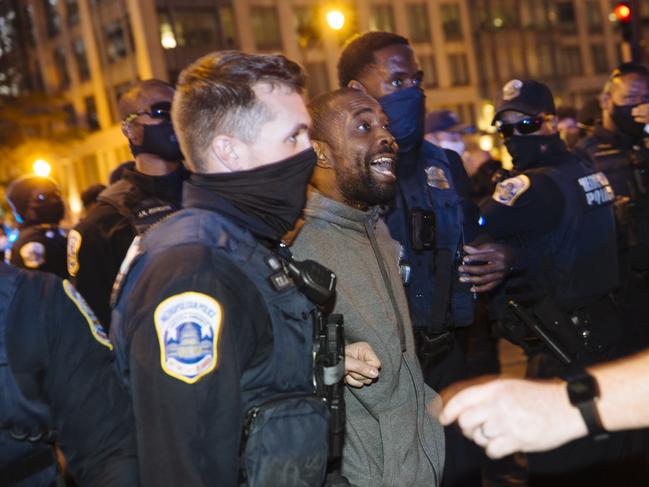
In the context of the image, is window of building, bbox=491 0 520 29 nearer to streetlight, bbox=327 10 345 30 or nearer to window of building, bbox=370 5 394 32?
window of building, bbox=370 5 394 32

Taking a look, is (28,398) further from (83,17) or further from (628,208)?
(83,17)

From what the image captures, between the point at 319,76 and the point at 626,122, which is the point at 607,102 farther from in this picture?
the point at 319,76

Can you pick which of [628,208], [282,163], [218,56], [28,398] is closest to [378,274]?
[282,163]

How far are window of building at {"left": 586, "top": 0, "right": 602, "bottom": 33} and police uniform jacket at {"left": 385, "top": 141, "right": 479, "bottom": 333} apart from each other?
51.4 metres

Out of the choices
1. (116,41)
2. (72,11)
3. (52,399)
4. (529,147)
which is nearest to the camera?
(52,399)

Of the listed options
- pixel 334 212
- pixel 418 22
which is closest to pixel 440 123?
pixel 334 212

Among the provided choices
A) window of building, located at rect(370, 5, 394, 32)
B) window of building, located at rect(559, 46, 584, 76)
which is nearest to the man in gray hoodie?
window of building, located at rect(370, 5, 394, 32)

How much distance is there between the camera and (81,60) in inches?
1570

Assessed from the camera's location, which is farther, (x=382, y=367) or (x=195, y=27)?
(x=195, y=27)

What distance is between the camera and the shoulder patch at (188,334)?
177cm

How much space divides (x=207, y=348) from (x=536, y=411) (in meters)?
0.83

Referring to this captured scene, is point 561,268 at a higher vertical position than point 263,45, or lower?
lower

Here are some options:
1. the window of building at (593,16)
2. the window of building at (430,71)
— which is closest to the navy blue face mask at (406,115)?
the window of building at (430,71)

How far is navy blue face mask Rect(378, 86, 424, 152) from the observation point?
3.86 m
